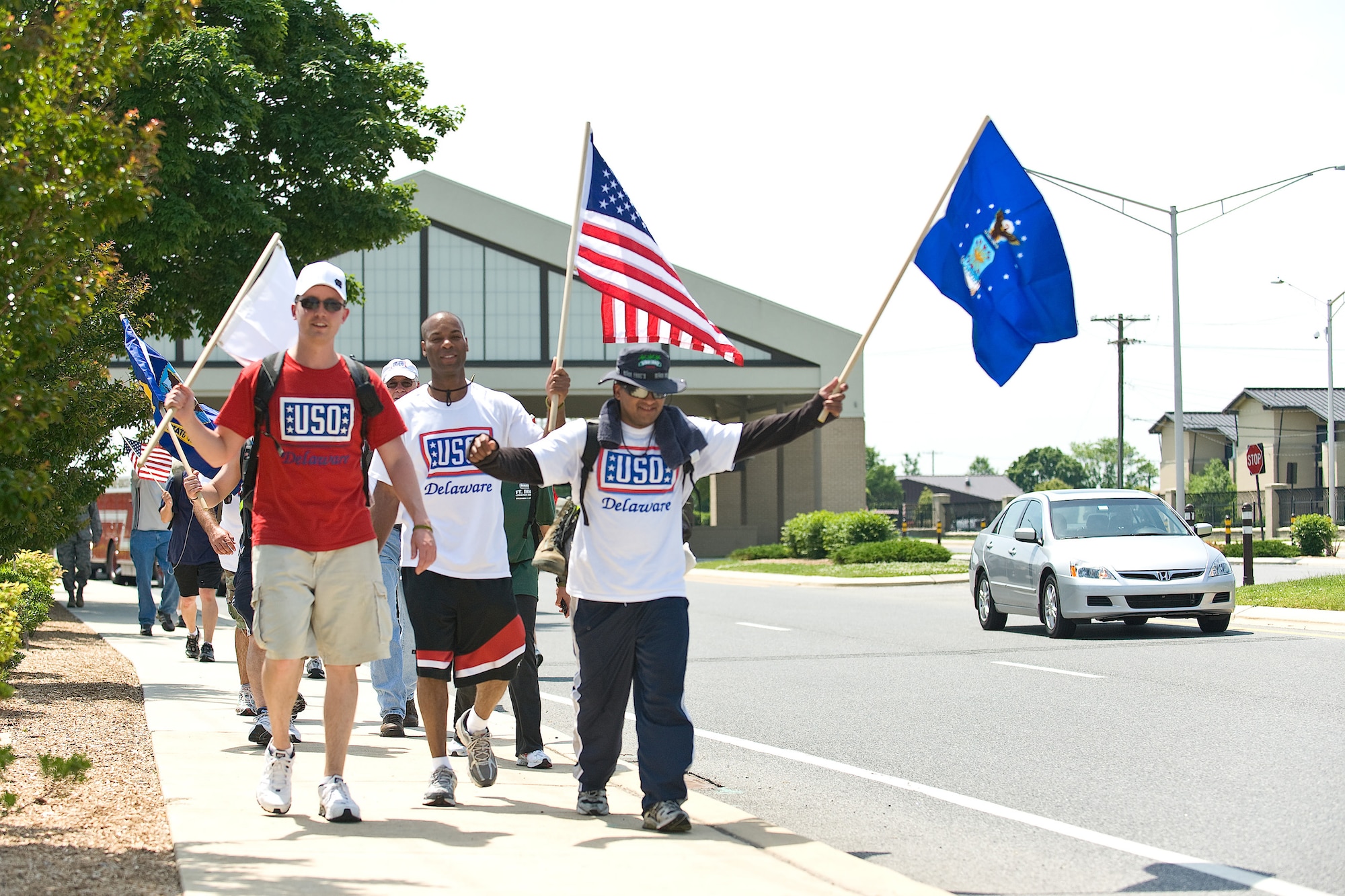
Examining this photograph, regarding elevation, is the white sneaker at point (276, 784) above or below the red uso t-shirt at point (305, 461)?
below

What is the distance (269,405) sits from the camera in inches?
215

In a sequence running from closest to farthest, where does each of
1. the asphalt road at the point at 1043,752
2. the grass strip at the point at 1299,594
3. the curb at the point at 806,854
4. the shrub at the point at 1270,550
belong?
the curb at the point at 806,854
the asphalt road at the point at 1043,752
the grass strip at the point at 1299,594
the shrub at the point at 1270,550

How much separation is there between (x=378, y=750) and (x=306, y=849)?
2.58 metres

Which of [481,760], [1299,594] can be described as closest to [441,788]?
[481,760]

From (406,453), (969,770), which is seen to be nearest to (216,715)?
(406,453)

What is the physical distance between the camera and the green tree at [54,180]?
4461 millimetres

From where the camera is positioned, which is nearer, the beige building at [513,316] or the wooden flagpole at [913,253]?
the wooden flagpole at [913,253]

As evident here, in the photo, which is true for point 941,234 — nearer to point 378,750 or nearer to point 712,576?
point 378,750

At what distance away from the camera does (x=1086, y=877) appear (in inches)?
197

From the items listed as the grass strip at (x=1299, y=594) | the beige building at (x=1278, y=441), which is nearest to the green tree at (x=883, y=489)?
the beige building at (x=1278, y=441)

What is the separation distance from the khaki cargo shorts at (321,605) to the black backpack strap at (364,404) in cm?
29

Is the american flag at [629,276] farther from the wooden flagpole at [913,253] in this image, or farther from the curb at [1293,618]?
the curb at [1293,618]

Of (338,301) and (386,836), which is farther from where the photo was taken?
(338,301)

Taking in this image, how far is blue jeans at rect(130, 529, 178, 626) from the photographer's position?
15.3 metres
